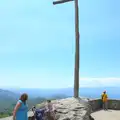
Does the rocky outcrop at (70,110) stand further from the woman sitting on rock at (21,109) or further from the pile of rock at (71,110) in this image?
the woman sitting on rock at (21,109)

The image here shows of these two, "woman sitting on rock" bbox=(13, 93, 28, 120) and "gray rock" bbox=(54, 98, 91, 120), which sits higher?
"woman sitting on rock" bbox=(13, 93, 28, 120)

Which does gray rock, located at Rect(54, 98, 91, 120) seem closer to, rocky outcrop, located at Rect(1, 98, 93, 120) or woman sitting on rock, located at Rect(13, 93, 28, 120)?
rocky outcrop, located at Rect(1, 98, 93, 120)

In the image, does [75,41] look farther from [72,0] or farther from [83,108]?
[83,108]

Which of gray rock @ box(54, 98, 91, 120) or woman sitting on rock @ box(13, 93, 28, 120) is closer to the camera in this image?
woman sitting on rock @ box(13, 93, 28, 120)

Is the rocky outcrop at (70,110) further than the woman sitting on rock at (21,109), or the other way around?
the rocky outcrop at (70,110)

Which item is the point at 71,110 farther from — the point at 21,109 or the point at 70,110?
the point at 21,109

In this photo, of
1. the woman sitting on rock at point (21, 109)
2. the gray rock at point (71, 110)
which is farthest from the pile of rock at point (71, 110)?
the woman sitting on rock at point (21, 109)

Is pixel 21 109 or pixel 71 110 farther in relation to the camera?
pixel 71 110

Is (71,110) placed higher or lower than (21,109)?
lower

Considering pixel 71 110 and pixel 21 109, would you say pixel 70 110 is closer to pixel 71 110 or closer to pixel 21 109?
pixel 71 110

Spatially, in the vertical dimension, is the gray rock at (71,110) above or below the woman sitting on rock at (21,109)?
below

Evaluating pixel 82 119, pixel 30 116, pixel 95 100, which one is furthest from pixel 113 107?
pixel 30 116


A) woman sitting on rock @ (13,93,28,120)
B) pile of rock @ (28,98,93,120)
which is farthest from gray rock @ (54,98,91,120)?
woman sitting on rock @ (13,93,28,120)

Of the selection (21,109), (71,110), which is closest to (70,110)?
(71,110)
